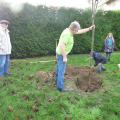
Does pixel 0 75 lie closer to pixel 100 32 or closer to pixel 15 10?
pixel 15 10

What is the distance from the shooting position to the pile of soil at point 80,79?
984 centimetres

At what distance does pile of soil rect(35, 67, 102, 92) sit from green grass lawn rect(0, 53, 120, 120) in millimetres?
238

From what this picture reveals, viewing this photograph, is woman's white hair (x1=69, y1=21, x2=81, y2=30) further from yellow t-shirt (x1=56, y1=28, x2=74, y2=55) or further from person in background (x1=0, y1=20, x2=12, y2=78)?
person in background (x1=0, y1=20, x2=12, y2=78)

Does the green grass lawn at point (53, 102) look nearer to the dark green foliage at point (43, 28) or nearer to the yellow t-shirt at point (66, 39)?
the yellow t-shirt at point (66, 39)

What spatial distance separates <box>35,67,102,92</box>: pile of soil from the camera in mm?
9836

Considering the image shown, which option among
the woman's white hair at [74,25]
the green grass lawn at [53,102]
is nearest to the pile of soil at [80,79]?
the green grass lawn at [53,102]

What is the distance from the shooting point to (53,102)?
854 cm

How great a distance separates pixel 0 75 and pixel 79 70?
7.45 feet

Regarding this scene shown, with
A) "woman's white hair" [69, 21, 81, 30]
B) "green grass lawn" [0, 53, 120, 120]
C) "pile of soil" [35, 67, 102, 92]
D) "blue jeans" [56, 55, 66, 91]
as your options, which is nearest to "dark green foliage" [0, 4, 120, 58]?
"pile of soil" [35, 67, 102, 92]

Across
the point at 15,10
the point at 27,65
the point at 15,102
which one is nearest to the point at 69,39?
the point at 15,102

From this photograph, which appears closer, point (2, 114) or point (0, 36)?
point (2, 114)

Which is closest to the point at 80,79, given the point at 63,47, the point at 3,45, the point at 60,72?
the point at 60,72

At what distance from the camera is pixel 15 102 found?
8.59 m

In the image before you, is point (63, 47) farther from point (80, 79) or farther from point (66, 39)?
point (80, 79)
